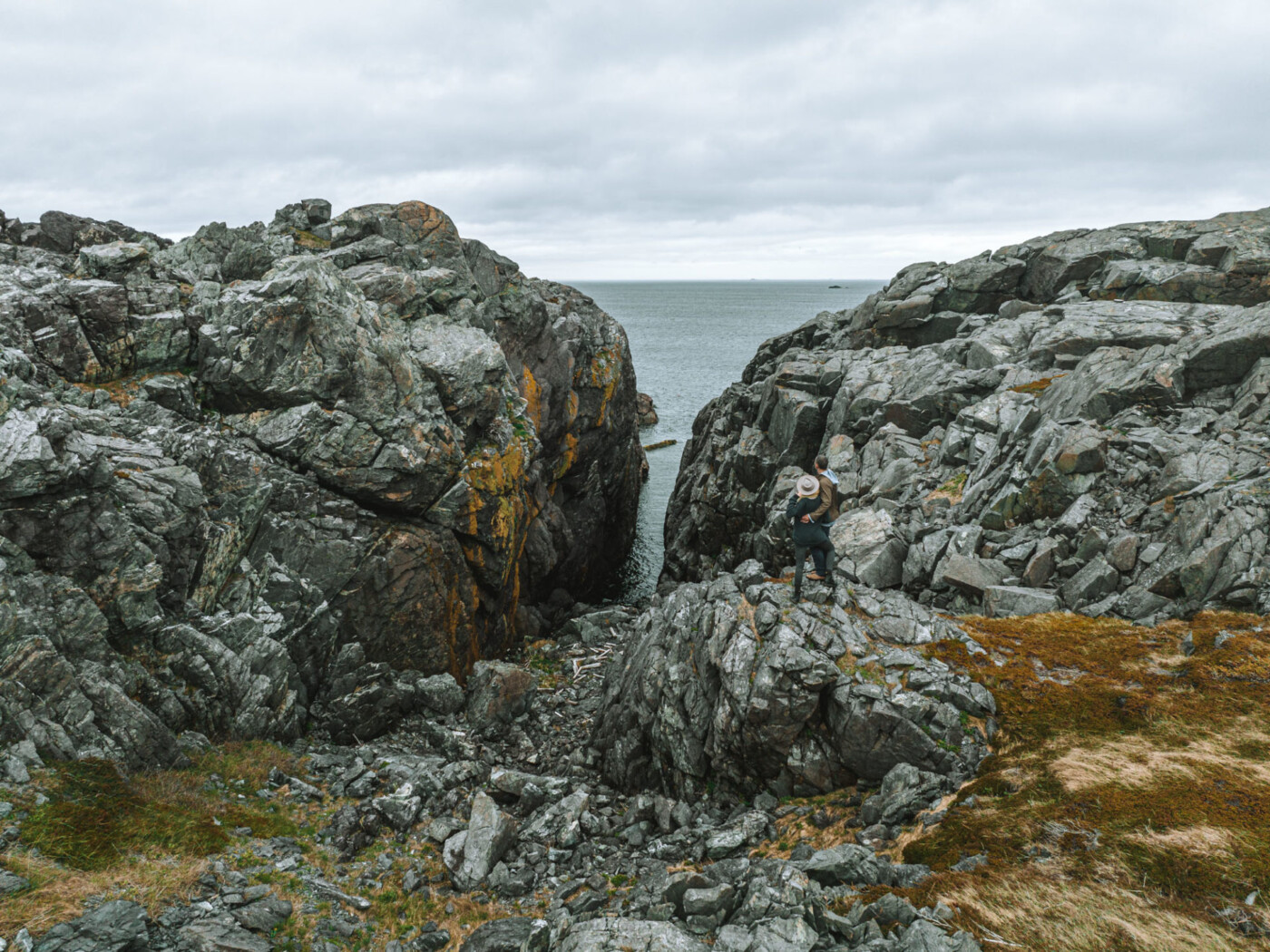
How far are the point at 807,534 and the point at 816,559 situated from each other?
1852mm

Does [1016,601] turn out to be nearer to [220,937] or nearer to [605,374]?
[220,937]

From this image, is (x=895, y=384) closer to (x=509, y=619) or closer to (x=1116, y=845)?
(x=509, y=619)

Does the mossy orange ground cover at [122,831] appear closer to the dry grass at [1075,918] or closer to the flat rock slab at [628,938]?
the flat rock slab at [628,938]

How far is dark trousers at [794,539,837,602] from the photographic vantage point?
19.7m

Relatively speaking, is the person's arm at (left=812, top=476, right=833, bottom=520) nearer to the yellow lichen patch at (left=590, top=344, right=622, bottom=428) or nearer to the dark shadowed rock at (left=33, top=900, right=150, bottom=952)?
the dark shadowed rock at (left=33, top=900, right=150, bottom=952)

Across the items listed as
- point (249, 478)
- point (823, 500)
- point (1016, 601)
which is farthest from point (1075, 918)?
point (249, 478)

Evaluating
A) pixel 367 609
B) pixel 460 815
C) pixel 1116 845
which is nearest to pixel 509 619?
pixel 367 609

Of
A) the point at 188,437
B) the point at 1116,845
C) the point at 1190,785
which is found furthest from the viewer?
the point at 188,437

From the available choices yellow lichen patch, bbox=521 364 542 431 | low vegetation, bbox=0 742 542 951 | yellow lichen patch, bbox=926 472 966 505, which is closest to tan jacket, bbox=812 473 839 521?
low vegetation, bbox=0 742 542 951

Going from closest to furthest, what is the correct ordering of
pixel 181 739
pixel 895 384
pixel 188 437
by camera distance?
1. pixel 181 739
2. pixel 188 437
3. pixel 895 384

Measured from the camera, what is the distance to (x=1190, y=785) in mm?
13023

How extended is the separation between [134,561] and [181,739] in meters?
5.41

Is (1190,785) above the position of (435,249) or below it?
below

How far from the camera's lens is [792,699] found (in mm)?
17531
